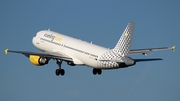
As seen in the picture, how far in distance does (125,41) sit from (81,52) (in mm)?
9815

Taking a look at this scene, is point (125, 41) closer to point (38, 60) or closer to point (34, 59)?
point (38, 60)

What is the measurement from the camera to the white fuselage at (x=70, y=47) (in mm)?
112719

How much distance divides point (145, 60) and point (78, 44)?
13264 millimetres

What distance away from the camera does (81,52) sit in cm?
11619

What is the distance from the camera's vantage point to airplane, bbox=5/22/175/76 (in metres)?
109

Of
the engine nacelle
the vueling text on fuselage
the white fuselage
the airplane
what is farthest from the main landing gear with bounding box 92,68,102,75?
the engine nacelle

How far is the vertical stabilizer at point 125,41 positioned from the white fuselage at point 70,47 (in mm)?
2397

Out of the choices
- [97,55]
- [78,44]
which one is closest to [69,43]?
[78,44]

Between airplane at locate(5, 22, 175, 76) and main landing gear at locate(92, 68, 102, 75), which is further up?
airplane at locate(5, 22, 175, 76)

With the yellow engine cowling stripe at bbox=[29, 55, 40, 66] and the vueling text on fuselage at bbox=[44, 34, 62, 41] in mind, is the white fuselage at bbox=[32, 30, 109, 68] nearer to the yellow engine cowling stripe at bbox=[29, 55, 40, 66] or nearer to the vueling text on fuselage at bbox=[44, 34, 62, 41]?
the vueling text on fuselage at bbox=[44, 34, 62, 41]

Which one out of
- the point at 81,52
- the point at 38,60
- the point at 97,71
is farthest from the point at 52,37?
the point at 81,52

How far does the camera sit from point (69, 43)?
121 metres

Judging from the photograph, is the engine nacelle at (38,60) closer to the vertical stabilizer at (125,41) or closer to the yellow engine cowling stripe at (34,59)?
Result: the yellow engine cowling stripe at (34,59)

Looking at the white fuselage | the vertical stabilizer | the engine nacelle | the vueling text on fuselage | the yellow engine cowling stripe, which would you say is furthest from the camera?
the vueling text on fuselage
